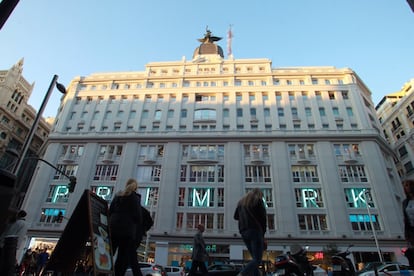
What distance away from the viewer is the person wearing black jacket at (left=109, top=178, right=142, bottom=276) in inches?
162

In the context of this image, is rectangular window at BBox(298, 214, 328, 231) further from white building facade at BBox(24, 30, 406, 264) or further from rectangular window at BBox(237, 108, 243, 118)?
rectangular window at BBox(237, 108, 243, 118)

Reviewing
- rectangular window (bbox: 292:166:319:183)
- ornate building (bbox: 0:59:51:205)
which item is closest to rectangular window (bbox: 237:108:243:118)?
rectangular window (bbox: 292:166:319:183)

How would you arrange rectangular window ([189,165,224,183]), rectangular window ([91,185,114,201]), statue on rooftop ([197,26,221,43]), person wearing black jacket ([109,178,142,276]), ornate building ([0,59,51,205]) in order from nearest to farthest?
person wearing black jacket ([109,178,142,276]), rectangular window ([91,185,114,201]), rectangular window ([189,165,224,183]), ornate building ([0,59,51,205]), statue on rooftop ([197,26,221,43])

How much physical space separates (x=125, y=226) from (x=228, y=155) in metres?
30.1

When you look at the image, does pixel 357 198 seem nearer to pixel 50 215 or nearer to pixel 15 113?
pixel 50 215

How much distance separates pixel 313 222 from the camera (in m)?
28.3

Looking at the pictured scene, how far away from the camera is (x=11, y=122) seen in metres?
49.8

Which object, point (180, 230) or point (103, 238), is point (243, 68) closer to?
point (180, 230)

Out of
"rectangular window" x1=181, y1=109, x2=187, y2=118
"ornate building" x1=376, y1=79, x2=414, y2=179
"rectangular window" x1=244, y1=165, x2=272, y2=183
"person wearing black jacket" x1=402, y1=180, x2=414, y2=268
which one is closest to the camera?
"person wearing black jacket" x1=402, y1=180, x2=414, y2=268

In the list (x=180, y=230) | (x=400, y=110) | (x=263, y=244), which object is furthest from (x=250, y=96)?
(x=263, y=244)

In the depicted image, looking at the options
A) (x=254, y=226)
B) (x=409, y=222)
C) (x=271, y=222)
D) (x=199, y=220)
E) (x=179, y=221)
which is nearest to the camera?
(x=409, y=222)

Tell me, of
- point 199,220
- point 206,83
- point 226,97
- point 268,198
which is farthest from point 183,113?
point 268,198

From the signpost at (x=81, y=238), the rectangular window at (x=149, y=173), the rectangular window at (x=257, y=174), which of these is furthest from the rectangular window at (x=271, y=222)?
the signpost at (x=81, y=238)

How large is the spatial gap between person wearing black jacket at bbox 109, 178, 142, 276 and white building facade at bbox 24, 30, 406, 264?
25464 mm
